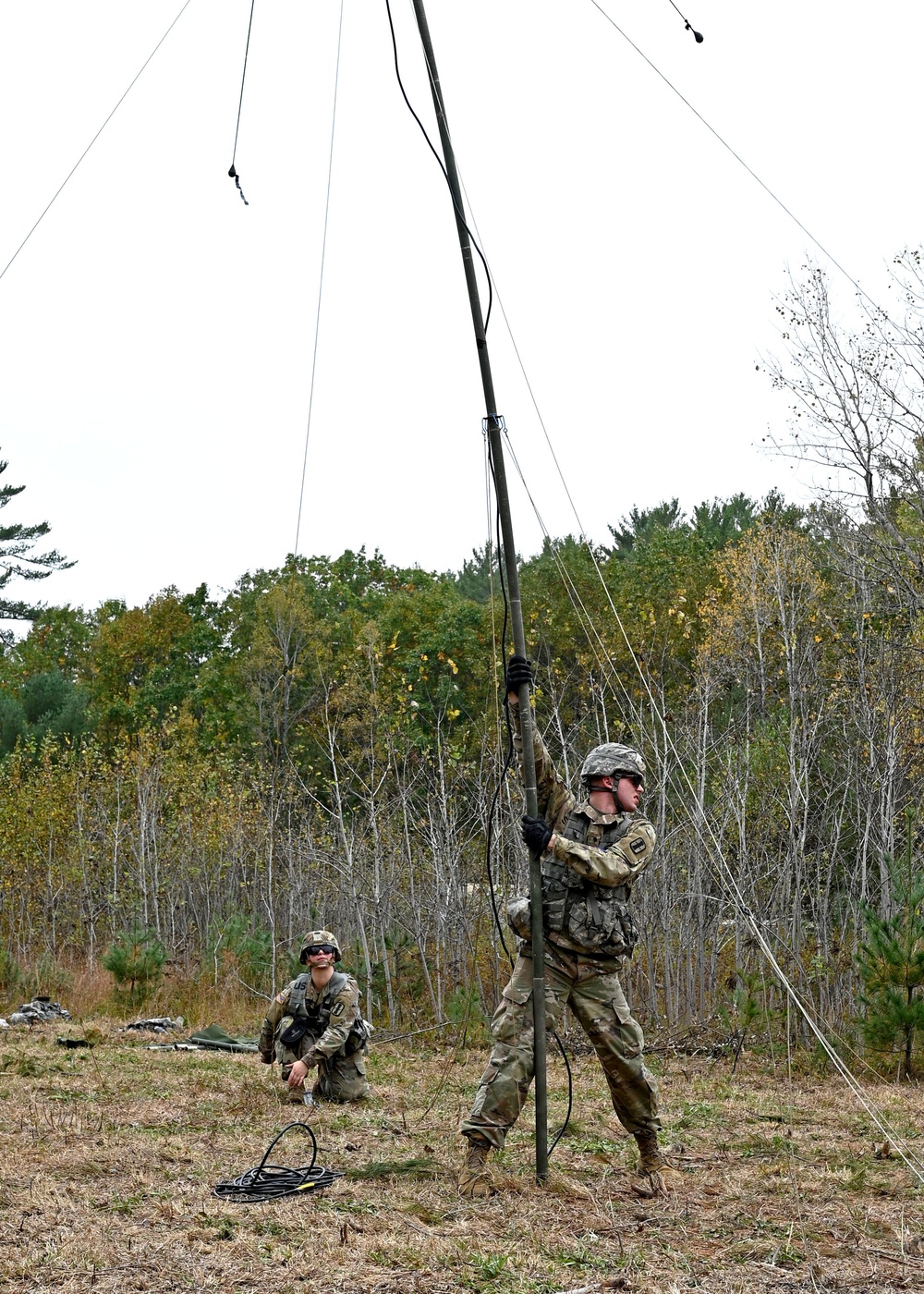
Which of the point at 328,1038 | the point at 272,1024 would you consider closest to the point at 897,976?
the point at 328,1038

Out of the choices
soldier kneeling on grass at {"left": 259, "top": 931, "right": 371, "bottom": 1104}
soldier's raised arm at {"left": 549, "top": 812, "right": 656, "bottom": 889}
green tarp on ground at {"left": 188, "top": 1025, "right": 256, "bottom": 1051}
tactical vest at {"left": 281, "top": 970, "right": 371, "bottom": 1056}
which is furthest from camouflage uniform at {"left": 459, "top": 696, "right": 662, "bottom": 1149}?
green tarp on ground at {"left": 188, "top": 1025, "right": 256, "bottom": 1051}

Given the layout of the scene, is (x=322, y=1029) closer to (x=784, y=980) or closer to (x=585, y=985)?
(x=585, y=985)

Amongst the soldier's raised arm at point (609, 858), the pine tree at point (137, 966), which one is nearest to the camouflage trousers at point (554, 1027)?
the soldier's raised arm at point (609, 858)

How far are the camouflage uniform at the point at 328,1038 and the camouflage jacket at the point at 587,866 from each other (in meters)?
2.70

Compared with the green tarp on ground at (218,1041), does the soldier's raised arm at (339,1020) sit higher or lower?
higher

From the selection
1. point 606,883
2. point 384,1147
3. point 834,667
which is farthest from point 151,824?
point 606,883

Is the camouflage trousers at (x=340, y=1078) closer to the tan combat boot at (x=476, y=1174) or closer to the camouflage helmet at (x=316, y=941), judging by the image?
the camouflage helmet at (x=316, y=941)

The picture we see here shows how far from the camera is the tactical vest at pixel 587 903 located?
552cm

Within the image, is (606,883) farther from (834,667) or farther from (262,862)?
(262,862)

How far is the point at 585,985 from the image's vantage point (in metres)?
5.59

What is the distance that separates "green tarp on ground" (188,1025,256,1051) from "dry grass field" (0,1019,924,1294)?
2.69 meters

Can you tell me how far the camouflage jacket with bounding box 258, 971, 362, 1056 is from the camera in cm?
788

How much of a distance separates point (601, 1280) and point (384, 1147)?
2.52 metres

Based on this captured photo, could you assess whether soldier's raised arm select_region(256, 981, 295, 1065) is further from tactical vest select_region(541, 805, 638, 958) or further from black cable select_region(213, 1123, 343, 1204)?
tactical vest select_region(541, 805, 638, 958)
